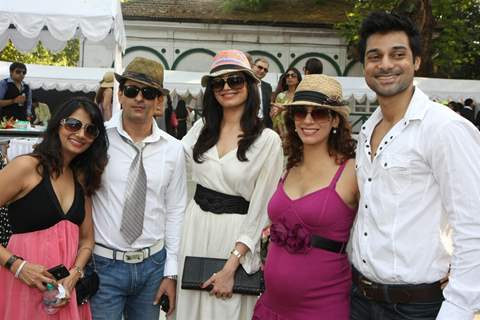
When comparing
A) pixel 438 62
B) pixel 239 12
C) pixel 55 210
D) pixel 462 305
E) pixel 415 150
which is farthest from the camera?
pixel 239 12

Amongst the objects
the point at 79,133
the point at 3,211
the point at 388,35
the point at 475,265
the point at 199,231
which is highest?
the point at 388,35

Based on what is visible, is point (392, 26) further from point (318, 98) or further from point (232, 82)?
point (232, 82)

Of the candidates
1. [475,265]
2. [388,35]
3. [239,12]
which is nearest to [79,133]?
[388,35]

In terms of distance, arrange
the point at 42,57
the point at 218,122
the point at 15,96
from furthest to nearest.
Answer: the point at 42,57 → the point at 15,96 → the point at 218,122

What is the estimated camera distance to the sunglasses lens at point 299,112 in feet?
10.6

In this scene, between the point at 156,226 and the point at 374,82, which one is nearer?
the point at 374,82

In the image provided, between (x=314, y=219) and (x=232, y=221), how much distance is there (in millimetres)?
692

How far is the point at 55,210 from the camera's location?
10.4ft

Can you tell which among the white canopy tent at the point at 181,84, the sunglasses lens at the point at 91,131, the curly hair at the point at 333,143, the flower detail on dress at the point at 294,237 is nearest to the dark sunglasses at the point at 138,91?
the sunglasses lens at the point at 91,131

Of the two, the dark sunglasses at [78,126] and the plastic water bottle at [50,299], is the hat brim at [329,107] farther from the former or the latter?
the plastic water bottle at [50,299]

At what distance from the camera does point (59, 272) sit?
3.13 metres

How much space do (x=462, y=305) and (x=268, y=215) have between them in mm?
1285

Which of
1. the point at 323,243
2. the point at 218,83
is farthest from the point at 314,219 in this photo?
the point at 218,83

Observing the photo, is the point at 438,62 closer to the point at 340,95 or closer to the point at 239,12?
the point at 239,12
